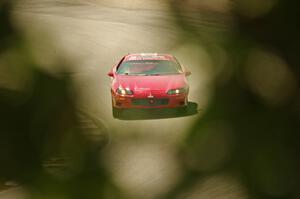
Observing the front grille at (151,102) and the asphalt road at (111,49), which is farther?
the front grille at (151,102)

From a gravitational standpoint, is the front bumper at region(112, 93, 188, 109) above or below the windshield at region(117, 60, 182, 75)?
below

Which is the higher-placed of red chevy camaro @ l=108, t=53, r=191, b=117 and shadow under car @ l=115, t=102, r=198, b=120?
red chevy camaro @ l=108, t=53, r=191, b=117

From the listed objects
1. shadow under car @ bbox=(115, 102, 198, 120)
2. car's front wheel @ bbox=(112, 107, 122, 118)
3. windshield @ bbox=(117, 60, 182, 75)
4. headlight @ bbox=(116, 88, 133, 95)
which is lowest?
shadow under car @ bbox=(115, 102, 198, 120)

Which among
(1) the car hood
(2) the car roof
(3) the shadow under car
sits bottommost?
(3) the shadow under car

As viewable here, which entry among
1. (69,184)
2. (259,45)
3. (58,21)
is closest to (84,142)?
(69,184)

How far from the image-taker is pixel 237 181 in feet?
1.84

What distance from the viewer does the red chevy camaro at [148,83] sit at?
0.53 meters

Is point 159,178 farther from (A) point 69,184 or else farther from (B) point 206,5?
(B) point 206,5

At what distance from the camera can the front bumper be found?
22.4 inches

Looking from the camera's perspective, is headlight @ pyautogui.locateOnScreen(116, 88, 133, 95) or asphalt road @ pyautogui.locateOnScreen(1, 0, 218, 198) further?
headlight @ pyautogui.locateOnScreen(116, 88, 133, 95)

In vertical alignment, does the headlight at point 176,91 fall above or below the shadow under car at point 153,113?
above

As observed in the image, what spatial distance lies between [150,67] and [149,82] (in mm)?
30

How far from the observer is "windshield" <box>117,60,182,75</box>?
533 mm

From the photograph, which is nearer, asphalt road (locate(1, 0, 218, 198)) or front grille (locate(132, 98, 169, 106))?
asphalt road (locate(1, 0, 218, 198))
